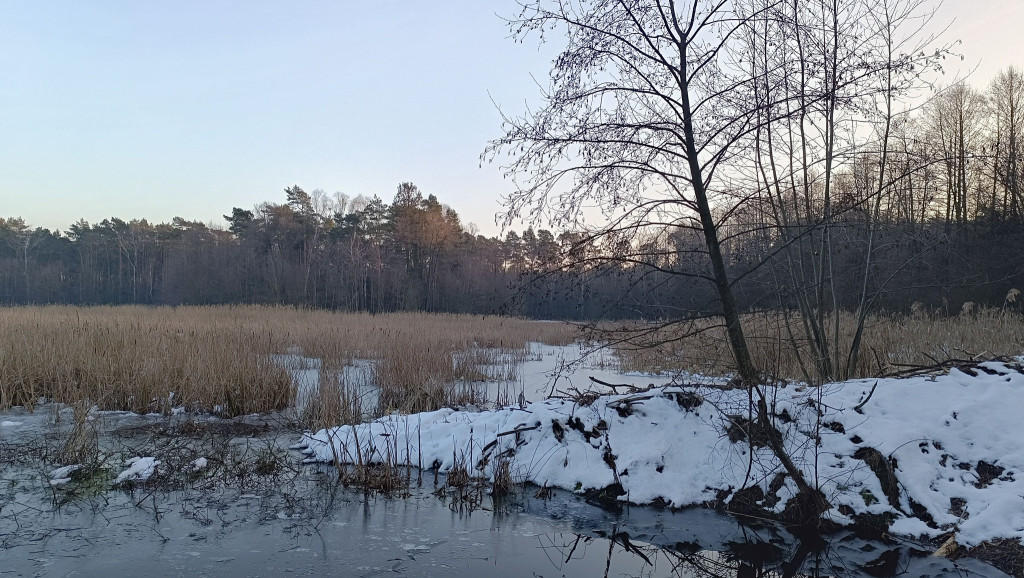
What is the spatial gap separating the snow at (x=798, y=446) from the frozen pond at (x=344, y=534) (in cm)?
30

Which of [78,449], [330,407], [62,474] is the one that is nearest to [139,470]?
[62,474]

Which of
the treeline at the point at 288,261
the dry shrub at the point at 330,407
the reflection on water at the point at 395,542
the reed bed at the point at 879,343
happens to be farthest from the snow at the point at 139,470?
the treeline at the point at 288,261

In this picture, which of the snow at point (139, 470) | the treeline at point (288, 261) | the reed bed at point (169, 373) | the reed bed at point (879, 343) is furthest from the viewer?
the treeline at point (288, 261)

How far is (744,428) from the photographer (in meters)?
4.48

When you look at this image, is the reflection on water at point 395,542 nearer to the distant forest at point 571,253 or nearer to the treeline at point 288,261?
the distant forest at point 571,253

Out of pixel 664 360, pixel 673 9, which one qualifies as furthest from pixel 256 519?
pixel 664 360

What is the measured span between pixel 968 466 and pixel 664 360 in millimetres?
7553

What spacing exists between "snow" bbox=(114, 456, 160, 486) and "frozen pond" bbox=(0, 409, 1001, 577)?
8cm

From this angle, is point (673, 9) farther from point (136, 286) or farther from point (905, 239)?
point (136, 286)

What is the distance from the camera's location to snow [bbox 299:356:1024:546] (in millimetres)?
3730

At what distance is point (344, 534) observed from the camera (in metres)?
3.66

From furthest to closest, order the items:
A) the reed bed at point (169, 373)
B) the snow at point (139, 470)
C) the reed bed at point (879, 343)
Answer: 1. the reed bed at point (879, 343)
2. the reed bed at point (169, 373)
3. the snow at point (139, 470)

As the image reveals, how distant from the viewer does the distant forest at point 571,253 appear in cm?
546

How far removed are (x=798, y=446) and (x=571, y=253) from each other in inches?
95.5
